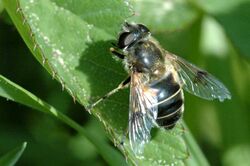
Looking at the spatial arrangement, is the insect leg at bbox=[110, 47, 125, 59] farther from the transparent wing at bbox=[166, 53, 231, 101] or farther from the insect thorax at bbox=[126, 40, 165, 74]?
the transparent wing at bbox=[166, 53, 231, 101]

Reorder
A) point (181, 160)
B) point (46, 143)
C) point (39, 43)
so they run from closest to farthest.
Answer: point (39, 43), point (181, 160), point (46, 143)

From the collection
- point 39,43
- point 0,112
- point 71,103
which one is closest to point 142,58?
point 39,43

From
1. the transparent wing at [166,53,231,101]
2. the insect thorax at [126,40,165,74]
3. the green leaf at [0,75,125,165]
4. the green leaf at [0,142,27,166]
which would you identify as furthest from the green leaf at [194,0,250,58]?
the green leaf at [0,142,27,166]

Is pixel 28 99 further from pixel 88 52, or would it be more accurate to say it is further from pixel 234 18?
pixel 234 18

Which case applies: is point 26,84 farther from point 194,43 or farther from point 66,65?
point 66,65

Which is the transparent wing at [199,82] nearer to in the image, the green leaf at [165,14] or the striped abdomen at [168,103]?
the striped abdomen at [168,103]

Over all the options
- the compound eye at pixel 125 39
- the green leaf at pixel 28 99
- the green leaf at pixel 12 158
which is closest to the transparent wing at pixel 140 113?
the compound eye at pixel 125 39
